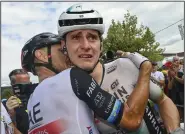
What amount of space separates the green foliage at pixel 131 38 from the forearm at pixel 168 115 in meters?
32.8

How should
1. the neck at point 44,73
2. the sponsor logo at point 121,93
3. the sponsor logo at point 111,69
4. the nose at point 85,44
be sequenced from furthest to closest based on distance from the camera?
the neck at point 44,73
the sponsor logo at point 111,69
the sponsor logo at point 121,93
the nose at point 85,44

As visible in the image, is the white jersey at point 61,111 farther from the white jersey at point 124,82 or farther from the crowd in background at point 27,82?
the crowd in background at point 27,82

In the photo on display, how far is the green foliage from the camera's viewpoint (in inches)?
1422

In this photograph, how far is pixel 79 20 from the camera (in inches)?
95.3

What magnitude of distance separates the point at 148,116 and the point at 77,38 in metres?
0.90

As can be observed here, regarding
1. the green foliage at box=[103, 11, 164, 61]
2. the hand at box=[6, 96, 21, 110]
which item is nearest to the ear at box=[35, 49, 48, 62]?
the hand at box=[6, 96, 21, 110]

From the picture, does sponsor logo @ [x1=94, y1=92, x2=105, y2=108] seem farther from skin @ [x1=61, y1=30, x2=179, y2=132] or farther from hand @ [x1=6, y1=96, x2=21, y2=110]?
hand @ [x1=6, y1=96, x2=21, y2=110]

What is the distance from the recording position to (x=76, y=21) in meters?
2.42

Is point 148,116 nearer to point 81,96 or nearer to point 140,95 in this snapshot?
point 140,95

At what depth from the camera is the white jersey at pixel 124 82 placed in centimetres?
254

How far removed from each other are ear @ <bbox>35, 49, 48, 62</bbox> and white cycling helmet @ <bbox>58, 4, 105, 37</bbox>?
416 mm

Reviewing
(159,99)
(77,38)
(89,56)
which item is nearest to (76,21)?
(77,38)

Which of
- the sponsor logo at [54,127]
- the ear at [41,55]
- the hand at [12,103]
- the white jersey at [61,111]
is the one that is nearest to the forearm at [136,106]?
the white jersey at [61,111]

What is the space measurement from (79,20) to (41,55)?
0.67 m
